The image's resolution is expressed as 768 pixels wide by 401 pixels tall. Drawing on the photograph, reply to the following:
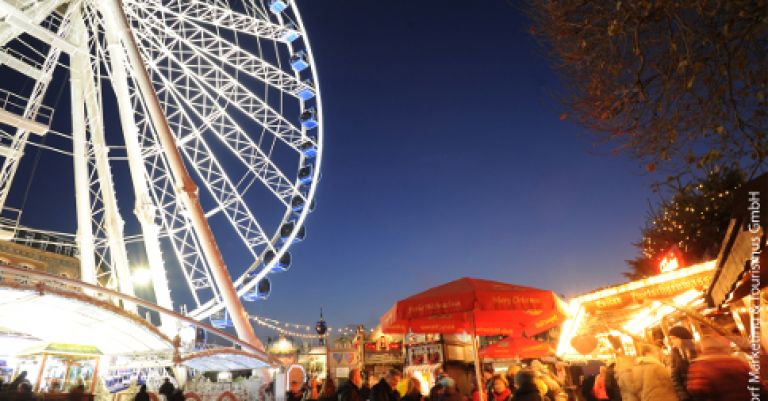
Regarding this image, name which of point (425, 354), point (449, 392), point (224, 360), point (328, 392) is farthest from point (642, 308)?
point (425, 354)

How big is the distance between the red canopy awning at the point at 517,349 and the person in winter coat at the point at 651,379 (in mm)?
6210

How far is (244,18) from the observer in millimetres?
17203

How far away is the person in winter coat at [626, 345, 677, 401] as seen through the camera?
4.75 m

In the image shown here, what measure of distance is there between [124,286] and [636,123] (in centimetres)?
1653

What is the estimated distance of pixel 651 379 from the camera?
4824 mm

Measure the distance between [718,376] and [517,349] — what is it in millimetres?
8213

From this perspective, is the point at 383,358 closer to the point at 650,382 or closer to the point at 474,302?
the point at 474,302

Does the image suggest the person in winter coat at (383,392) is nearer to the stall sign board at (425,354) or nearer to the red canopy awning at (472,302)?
the red canopy awning at (472,302)

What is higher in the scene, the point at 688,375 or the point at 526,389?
the point at 688,375

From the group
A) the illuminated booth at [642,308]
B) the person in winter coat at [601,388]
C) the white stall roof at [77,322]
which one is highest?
the white stall roof at [77,322]

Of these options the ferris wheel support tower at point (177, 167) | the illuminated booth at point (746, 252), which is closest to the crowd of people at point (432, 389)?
the illuminated booth at point (746, 252)

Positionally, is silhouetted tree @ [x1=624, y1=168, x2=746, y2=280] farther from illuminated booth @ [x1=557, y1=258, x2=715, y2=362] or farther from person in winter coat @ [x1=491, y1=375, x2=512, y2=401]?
person in winter coat @ [x1=491, y1=375, x2=512, y2=401]

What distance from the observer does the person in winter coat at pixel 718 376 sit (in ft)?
10.4

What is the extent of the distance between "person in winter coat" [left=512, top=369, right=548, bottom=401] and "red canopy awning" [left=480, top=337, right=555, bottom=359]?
6702mm
